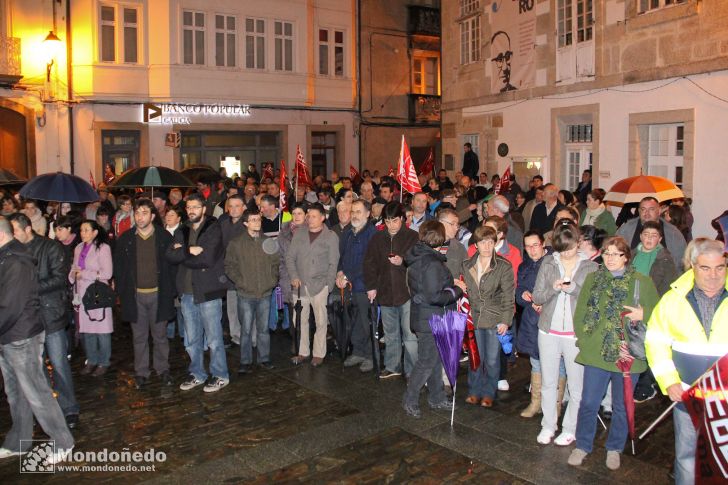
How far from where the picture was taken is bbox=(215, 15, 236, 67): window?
81.1 feet

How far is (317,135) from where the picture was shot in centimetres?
2808

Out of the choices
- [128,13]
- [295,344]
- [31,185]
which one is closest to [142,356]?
[295,344]

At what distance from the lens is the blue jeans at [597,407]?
5.97 m

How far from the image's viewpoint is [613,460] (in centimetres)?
601

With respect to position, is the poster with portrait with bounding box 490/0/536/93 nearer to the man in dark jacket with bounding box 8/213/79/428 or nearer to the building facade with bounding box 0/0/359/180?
the building facade with bounding box 0/0/359/180

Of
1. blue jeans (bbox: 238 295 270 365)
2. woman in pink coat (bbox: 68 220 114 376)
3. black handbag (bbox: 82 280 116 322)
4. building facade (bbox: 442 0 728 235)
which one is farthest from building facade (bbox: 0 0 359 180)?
blue jeans (bbox: 238 295 270 365)

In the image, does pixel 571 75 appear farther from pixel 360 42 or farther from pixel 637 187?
pixel 360 42

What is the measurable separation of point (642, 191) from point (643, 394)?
9.71ft

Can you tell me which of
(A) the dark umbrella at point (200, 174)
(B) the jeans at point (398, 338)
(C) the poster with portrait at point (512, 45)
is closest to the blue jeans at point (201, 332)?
(B) the jeans at point (398, 338)

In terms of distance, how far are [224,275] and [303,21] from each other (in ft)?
64.7

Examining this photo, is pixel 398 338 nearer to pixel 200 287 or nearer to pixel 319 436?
pixel 319 436

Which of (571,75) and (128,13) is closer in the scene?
(571,75)

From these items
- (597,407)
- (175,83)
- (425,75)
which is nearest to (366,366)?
(597,407)

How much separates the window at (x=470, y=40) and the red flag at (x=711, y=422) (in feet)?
57.5
